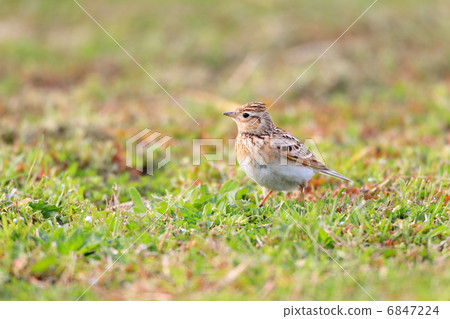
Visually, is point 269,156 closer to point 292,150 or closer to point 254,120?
point 292,150

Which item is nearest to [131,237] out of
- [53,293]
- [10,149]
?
[53,293]

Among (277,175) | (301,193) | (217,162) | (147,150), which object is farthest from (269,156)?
(147,150)

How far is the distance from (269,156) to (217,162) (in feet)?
5.48

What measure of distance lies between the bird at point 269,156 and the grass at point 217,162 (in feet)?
0.83

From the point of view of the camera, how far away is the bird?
5512 millimetres

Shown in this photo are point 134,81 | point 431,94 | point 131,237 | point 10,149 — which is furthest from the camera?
point 134,81

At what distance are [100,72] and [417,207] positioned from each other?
893 centimetres

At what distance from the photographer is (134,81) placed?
1212 cm

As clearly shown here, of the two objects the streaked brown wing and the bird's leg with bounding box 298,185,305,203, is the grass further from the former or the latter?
the streaked brown wing

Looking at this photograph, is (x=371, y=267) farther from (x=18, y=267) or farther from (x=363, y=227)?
(x=18, y=267)

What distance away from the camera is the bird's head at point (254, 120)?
19.9 feet

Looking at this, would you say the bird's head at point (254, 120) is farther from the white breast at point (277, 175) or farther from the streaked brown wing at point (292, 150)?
the white breast at point (277, 175)

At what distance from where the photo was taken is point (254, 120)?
20.1 feet

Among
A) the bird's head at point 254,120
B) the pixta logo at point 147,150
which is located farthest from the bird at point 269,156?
the pixta logo at point 147,150
